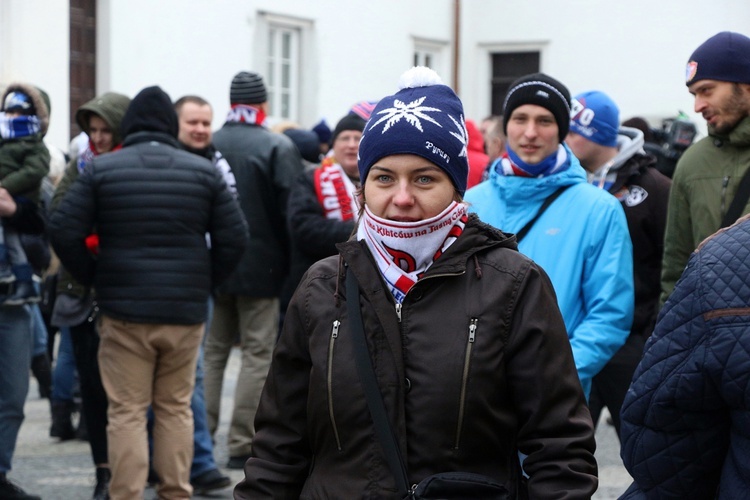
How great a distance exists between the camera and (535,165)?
16.0 feet

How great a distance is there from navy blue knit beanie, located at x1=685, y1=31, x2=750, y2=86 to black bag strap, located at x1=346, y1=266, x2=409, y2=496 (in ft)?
8.13

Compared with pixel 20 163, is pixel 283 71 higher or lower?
higher

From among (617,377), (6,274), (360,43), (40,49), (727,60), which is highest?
(360,43)

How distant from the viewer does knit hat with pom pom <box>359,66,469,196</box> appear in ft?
10.1

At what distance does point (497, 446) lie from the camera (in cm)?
295

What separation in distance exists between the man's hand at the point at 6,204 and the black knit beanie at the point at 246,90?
79.7 inches

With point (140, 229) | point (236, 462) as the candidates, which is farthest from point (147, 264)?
point (236, 462)

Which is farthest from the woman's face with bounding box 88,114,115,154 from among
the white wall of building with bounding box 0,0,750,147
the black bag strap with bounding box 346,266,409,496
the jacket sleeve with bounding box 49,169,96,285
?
the white wall of building with bounding box 0,0,750,147

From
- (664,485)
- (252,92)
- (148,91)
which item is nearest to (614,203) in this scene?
(664,485)

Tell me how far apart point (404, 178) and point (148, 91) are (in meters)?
3.73

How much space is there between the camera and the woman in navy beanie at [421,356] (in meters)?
2.90

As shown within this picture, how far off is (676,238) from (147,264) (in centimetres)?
247

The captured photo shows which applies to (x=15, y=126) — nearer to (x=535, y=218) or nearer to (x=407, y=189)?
(x=535, y=218)

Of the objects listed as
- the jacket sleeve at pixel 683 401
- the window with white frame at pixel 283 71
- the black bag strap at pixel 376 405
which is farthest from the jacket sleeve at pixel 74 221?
the window with white frame at pixel 283 71
